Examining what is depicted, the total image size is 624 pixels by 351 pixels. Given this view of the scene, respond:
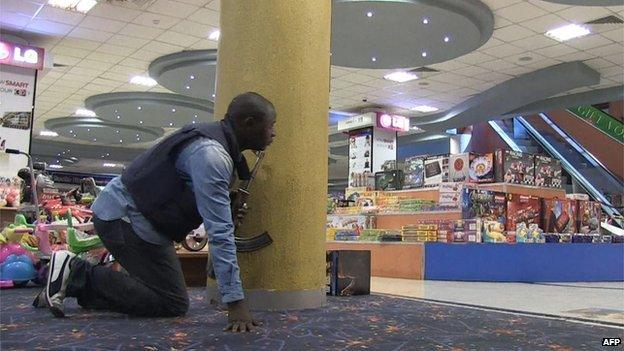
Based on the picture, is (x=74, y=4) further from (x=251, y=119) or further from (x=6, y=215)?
(x=251, y=119)

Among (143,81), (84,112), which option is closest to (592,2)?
(143,81)

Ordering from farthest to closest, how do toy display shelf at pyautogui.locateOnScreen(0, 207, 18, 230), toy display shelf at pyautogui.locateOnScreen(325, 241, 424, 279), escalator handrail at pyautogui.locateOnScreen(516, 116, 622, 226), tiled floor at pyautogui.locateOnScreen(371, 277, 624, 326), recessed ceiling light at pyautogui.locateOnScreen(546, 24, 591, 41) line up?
1. escalator handrail at pyautogui.locateOnScreen(516, 116, 622, 226)
2. recessed ceiling light at pyautogui.locateOnScreen(546, 24, 591, 41)
3. toy display shelf at pyautogui.locateOnScreen(325, 241, 424, 279)
4. toy display shelf at pyautogui.locateOnScreen(0, 207, 18, 230)
5. tiled floor at pyautogui.locateOnScreen(371, 277, 624, 326)

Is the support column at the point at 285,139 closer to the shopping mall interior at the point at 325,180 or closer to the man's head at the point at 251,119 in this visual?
the shopping mall interior at the point at 325,180

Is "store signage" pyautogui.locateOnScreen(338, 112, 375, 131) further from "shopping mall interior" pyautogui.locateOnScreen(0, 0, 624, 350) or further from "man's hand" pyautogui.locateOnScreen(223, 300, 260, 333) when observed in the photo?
"man's hand" pyautogui.locateOnScreen(223, 300, 260, 333)

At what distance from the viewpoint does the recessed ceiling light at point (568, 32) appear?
9414 mm

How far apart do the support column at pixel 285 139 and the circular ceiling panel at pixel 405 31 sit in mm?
5037

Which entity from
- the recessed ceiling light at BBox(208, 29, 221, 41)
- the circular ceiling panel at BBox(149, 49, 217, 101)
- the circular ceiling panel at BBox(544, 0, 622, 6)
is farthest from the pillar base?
the circular ceiling panel at BBox(149, 49, 217, 101)

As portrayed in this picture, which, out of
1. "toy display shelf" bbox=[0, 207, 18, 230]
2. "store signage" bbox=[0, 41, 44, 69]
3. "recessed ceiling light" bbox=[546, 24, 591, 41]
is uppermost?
"recessed ceiling light" bbox=[546, 24, 591, 41]

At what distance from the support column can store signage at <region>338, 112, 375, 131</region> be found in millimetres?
12328

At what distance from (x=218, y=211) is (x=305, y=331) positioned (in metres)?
0.64

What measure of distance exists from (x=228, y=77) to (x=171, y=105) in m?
12.0

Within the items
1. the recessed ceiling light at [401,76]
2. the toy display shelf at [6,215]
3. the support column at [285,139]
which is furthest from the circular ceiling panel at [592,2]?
the toy display shelf at [6,215]

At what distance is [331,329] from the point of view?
245 centimetres

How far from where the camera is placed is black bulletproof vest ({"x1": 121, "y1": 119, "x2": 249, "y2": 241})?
8.01ft
